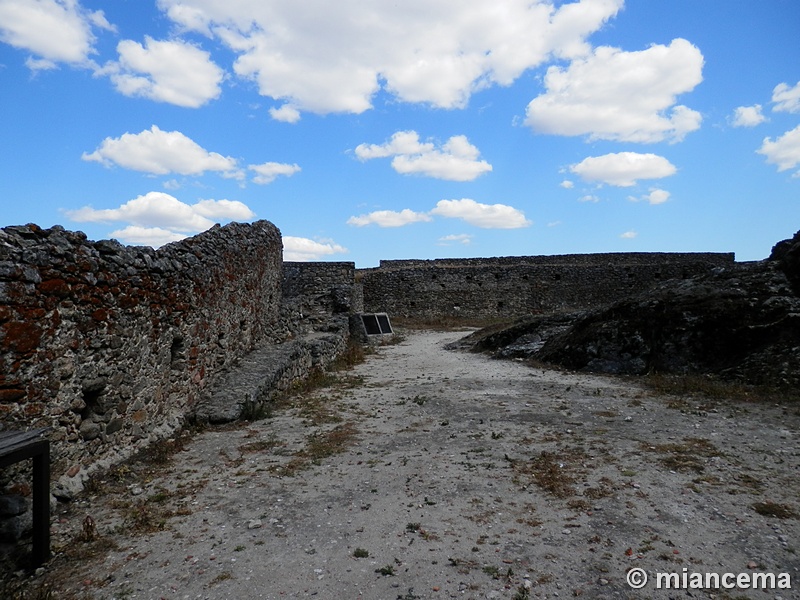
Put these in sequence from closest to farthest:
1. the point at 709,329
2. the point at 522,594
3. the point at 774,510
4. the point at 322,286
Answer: the point at 522,594 → the point at 774,510 → the point at 709,329 → the point at 322,286

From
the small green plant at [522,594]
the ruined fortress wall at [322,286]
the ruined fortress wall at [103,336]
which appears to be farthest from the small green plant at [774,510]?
the ruined fortress wall at [322,286]

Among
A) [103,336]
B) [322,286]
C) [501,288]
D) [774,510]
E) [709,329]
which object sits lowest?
[774,510]

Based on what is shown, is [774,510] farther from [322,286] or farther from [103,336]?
[322,286]

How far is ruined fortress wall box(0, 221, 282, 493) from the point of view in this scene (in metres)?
4.38

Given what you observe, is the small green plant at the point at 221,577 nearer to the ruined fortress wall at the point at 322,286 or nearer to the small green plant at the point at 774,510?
the small green plant at the point at 774,510

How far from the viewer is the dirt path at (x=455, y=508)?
11.1 feet

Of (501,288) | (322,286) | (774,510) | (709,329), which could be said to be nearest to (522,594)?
(774,510)

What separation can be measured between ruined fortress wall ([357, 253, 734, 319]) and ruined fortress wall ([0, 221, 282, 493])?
22.0 metres

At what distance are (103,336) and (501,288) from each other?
27941mm

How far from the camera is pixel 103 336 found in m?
5.52

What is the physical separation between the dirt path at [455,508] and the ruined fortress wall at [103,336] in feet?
2.65

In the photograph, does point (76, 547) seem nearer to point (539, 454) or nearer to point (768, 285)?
point (539, 454)

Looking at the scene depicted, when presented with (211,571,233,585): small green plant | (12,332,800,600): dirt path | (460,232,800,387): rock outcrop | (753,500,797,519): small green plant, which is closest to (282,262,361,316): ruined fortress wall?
(460,232,800,387): rock outcrop

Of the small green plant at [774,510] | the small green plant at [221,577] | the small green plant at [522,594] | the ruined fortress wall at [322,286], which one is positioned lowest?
the small green plant at [221,577]
